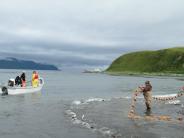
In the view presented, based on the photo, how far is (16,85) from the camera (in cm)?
4903

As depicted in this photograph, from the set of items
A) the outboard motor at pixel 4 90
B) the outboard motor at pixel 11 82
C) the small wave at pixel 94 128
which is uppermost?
the outboard motor at pixel 11 82

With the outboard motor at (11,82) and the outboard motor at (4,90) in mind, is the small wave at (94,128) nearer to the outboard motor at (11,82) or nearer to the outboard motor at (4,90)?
the outboard motor at (4,90)

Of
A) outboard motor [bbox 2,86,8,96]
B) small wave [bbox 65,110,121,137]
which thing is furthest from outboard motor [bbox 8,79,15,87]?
small wave [bbox 65,110,121,137]

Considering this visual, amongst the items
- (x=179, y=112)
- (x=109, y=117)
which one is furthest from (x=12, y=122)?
(x=179, y=112)

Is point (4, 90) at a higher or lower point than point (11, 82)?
lower

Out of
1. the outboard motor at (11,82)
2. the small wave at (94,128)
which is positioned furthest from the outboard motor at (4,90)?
the small wave at (94,128)

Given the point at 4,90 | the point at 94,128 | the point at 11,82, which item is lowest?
the point at 94,128

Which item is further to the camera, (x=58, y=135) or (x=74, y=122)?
(x=74, y=122)

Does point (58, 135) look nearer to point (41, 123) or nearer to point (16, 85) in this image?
point (41, 123)

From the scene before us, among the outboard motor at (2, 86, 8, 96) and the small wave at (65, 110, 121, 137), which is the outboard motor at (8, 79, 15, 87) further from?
the small wave at (65, 110, 121, 137)

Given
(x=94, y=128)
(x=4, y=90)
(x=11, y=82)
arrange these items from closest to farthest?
(x=94, y=128)
(x=4, y=90)
(x=11, y=82)

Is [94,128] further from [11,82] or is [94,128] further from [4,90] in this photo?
[11,82]

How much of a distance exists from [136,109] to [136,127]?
377 inches

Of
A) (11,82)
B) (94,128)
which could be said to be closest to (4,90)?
(11,82)
